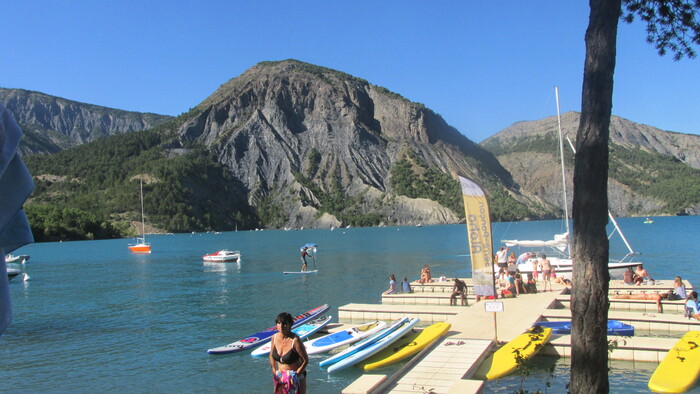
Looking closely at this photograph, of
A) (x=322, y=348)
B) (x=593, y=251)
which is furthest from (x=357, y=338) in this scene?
(x=593, y=251)

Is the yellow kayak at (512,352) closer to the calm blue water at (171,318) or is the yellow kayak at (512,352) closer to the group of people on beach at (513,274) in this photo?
the calm blue water at (171,318)

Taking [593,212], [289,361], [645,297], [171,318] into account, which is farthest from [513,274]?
[593,212]

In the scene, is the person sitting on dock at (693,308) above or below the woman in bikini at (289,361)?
below

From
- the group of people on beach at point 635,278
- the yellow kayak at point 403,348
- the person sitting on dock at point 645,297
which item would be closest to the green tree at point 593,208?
the yellow kayak at point 403,348

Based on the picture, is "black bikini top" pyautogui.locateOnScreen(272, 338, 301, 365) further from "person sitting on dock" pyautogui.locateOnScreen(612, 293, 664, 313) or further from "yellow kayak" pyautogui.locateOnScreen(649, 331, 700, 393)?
"person sitting on dock" pyautogui.locateOnScreen(612, 293, 664, 313)

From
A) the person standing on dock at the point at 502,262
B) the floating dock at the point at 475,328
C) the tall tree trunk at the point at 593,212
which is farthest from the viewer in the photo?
the person standing on dock at the point at 502,262

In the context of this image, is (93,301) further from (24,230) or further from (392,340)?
(24,230)

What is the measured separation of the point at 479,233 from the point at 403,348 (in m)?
4.10

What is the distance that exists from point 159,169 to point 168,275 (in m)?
156

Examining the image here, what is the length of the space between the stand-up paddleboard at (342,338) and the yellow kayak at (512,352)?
4.60 metres

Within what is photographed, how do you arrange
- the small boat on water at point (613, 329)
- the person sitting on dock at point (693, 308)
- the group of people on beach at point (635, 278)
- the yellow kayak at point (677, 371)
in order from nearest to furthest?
the yellow kayak at point (677, 371) < the small boat on water at point (613, 329) < the person sitting on dock at point (693, 308) < the group of people on beach at point (635, 278)

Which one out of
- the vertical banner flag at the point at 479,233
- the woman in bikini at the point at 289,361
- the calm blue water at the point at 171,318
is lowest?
the calm blue water at the point at 171,318

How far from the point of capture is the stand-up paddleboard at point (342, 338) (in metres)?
17.5

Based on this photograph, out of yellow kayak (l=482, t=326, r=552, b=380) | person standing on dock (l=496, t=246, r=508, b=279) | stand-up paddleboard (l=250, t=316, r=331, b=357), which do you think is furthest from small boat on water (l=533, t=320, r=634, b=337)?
person standing on dock (l=496, t=246, r=508, b=279)
